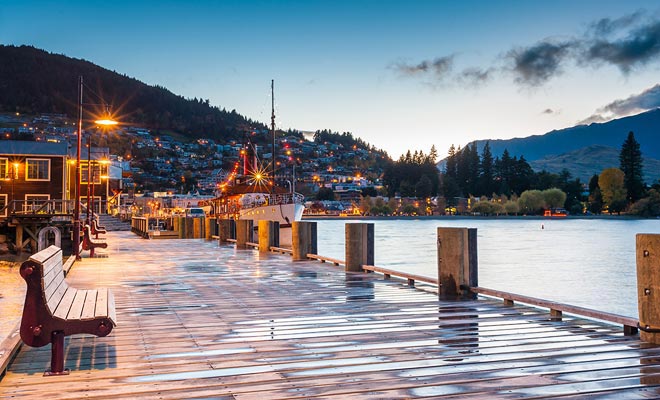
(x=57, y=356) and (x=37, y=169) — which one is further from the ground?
(x=37, y=169)

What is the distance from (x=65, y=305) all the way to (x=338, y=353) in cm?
271

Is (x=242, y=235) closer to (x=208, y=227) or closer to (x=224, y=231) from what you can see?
(x=224, y=231)

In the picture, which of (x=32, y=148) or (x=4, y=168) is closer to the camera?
(x=4, y=168)

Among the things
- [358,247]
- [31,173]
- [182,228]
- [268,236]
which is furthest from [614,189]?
[358,247]

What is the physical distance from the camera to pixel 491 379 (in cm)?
544

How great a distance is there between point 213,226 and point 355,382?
3152cm

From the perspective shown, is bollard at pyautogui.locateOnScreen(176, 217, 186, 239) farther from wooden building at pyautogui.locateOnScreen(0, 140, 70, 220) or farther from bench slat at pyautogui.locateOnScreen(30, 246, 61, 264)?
bench slat at pyautogui.locateOnScreen(30, 246, 61, 264)

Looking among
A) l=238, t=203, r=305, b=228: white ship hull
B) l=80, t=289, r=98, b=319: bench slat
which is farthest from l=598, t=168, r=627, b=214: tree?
l=80, t=289, r=98, b=319: bench slat

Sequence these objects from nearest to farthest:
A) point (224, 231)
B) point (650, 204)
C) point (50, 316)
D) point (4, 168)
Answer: point (50, 316) < point (224, 231) < point (4, 168) < point (650, 204)

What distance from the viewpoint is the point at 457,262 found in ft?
35.0

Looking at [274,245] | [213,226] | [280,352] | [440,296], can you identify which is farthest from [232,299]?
[213,226]

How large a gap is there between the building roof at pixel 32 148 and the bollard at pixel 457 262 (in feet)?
172

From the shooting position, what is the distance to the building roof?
181ft

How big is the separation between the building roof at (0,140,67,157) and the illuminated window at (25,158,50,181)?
63cm
